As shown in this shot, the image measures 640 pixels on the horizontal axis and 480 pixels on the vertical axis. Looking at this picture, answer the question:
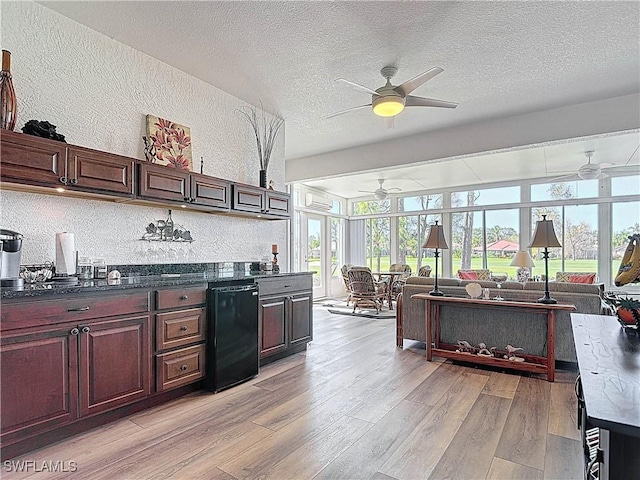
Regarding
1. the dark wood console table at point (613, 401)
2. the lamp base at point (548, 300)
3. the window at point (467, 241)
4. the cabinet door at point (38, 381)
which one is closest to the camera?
the dark wood console table at point (613, 401)

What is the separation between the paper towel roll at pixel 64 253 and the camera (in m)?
2.57

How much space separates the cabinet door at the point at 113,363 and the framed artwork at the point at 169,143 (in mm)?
1465

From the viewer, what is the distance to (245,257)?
427 cm

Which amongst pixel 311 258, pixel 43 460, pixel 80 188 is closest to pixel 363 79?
pixel 80 188

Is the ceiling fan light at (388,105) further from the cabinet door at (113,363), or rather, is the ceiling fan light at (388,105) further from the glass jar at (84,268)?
the glass jar at (84,268)

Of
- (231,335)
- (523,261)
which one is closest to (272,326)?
(231,335)

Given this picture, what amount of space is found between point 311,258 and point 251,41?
615cm

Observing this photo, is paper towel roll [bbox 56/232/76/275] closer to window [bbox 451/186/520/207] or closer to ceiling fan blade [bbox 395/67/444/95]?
ceiling fan blade [bbox 395/67/444/95]

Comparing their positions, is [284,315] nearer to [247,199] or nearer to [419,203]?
[247,199]

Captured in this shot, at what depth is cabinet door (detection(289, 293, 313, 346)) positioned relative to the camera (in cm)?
402

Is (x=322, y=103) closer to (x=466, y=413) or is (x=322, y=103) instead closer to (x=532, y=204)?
(x=466, y=413)

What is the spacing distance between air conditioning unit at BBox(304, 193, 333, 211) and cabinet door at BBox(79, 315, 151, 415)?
6.02 meters

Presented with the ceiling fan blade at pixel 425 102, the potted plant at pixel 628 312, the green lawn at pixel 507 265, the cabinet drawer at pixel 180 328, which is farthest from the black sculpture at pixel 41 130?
the green lawn at pixel 507 265

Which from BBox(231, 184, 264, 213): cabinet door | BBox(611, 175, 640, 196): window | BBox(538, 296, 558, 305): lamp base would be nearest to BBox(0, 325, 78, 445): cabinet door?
BBox(231, 184, 264, 213): cabinet door
